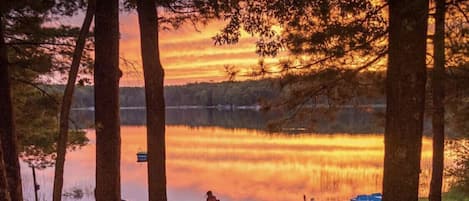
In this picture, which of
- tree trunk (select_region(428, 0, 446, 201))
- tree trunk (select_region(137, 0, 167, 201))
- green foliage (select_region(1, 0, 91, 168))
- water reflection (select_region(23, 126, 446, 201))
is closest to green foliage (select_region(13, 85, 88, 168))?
green foliage (select_region(1, 0, 91, 168))

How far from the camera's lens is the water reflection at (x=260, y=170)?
28016 mm

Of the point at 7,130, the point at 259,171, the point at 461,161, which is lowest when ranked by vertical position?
the point at 259,171

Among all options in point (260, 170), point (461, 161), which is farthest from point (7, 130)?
point (260, 170)

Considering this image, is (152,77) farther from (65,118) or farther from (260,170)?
(260,170)

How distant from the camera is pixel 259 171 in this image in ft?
114

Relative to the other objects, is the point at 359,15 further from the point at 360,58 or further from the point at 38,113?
the point at 38,113

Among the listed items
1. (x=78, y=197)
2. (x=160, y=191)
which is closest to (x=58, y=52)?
(x=160, y=191)

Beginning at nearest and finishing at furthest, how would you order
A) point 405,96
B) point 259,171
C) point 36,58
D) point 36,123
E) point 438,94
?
point 405,96, point 438,94, point 36,58, point 36,123, point 259,171

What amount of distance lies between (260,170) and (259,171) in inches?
15.1

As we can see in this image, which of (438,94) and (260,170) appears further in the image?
(260,170)

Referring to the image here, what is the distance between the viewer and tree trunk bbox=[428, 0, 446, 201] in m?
6.16

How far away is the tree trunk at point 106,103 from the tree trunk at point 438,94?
4.23 metres

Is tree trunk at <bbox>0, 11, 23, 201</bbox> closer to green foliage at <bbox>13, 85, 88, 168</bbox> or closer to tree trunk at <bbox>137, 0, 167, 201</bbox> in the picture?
green foliage at <bbox>13, 85, 88, 168</bbox>

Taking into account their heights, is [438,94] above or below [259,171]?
above
